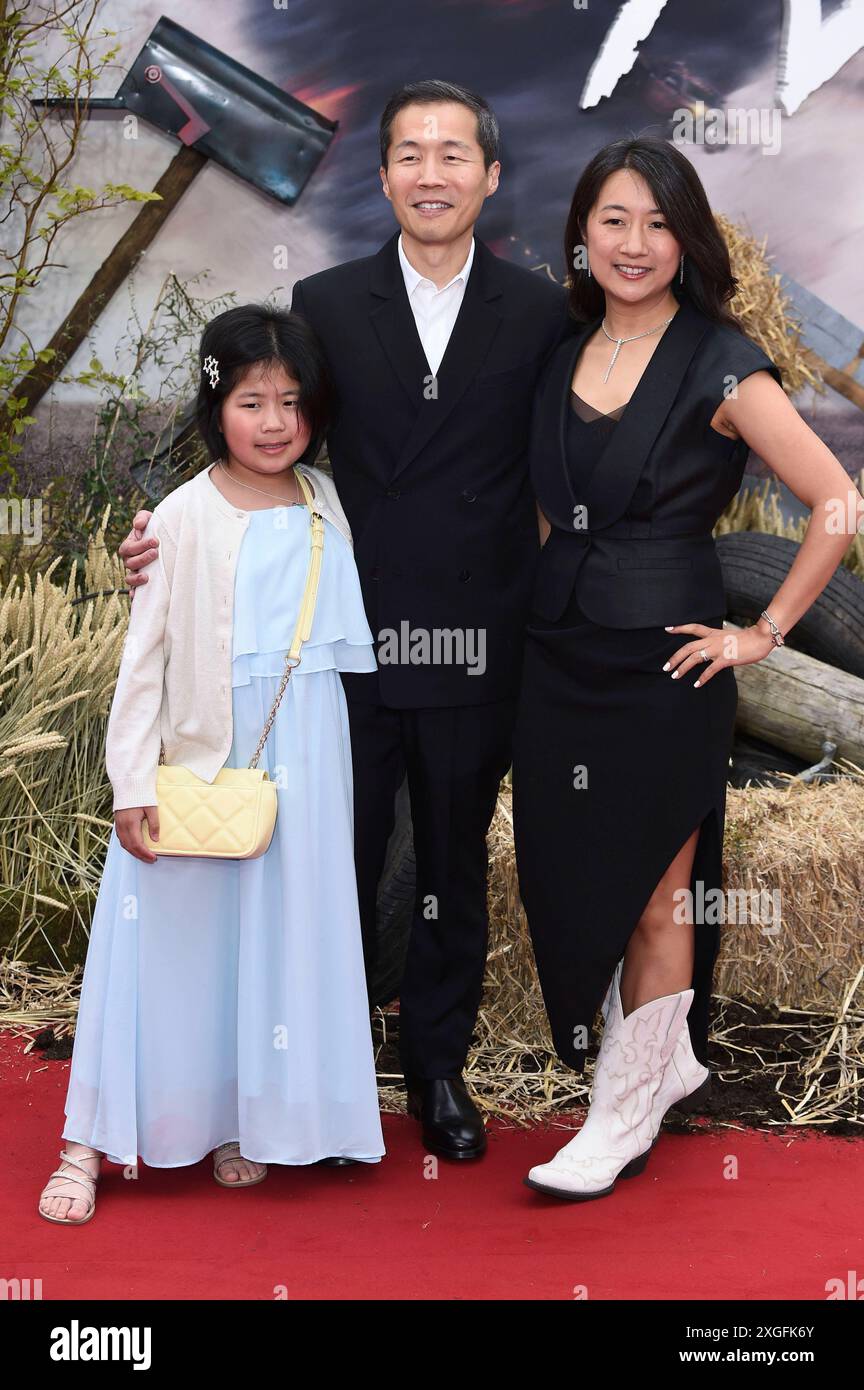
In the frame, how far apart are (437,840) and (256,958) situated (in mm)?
491

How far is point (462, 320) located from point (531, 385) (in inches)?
7.5

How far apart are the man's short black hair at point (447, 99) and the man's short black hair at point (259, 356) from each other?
414mm

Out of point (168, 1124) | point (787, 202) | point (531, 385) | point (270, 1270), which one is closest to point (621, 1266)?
point (270, 1270)

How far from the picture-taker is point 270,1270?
2.57 metres

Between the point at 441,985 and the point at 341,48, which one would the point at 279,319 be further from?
the point at 341,48

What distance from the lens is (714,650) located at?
110 inches

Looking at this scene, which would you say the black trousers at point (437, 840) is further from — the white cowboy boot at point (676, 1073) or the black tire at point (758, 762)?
the black tire at point (758, 762)

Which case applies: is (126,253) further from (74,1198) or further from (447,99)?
(74,1198)

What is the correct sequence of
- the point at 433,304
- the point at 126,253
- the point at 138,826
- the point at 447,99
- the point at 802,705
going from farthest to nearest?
the point at 126,253
the point at 802,705
the point at 433,304
the point at 447,99
the point at 138,826

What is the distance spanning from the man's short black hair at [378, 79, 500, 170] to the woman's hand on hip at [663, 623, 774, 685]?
1.04 meters

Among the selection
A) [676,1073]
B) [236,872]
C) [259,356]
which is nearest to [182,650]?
[236,872]

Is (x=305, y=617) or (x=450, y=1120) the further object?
(x=450, y=1120)

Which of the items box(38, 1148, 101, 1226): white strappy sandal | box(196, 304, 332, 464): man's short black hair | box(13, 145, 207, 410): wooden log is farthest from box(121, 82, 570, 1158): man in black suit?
box(13, 145, 207, 410): wooden log

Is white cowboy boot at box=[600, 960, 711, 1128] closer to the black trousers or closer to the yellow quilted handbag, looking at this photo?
the black trousers
